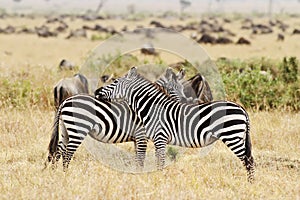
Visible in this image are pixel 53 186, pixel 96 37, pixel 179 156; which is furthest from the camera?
pixel 96 37

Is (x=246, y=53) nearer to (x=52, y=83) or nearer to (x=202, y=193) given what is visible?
(x=52, y=83)

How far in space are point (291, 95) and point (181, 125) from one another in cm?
556

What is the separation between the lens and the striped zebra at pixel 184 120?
21.5ft

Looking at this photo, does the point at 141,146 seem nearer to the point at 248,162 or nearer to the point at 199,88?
the point at 248,162

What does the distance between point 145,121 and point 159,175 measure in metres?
0.62

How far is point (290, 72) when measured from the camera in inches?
537

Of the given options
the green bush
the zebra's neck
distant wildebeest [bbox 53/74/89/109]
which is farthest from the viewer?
the green bush

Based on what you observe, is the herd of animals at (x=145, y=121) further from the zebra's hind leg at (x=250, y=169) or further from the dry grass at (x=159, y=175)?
the dry grass at (x=159, y=175)

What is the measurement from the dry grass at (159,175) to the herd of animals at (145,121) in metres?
0.32

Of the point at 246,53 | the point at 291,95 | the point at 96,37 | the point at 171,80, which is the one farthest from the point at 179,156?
the point at 96,37

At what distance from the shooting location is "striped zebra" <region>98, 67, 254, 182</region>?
6.54 m

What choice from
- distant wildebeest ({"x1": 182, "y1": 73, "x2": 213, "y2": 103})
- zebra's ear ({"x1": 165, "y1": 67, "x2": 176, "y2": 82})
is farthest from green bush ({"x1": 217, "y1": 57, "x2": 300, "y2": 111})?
zebra's ear ({"x1": 165, "y1": 67, "x2": 176, "y2": 82})

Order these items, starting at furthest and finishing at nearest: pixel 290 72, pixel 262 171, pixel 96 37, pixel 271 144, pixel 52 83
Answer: pixel 96 37, pixel 290 72, pixel 52 83, pixel 271 144, pixel 262 171

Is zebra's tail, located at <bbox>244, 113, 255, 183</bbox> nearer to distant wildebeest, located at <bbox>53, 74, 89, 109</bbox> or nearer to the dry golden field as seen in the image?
the dry golden field
